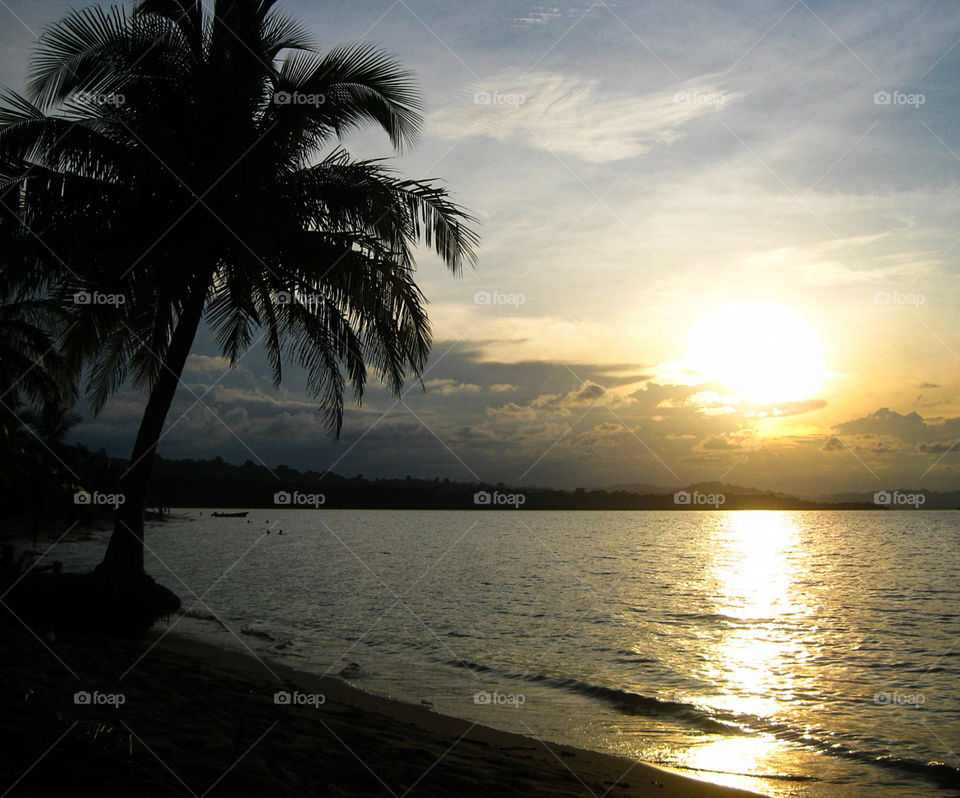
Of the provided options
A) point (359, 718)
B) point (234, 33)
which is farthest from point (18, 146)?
point (359, 718)

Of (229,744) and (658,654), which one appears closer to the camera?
(229,744)

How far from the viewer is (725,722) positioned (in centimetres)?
1221

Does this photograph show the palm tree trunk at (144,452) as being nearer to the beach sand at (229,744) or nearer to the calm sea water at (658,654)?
the beach sand at (229,744)

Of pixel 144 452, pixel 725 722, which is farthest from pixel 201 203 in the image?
pixel 725 722

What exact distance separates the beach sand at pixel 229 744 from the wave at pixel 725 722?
134 inches

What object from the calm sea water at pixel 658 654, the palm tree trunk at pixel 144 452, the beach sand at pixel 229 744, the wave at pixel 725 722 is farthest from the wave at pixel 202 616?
the beach sand at pixel 229 744

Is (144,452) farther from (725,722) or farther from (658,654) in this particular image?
(658,654)

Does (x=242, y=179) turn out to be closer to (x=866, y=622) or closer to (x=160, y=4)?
(x=160, y=4)

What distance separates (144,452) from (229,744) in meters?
6.80

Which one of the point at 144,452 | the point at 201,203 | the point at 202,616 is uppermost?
the point at 201,203

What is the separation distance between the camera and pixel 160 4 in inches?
486

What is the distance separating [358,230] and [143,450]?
17.2 feet

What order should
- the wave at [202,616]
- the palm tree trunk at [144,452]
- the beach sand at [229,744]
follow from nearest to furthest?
the beach sand at [229,744] < the palm tree trunk at [144,452] < the wave at [202,616]

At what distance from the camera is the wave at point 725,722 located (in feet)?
32.9
